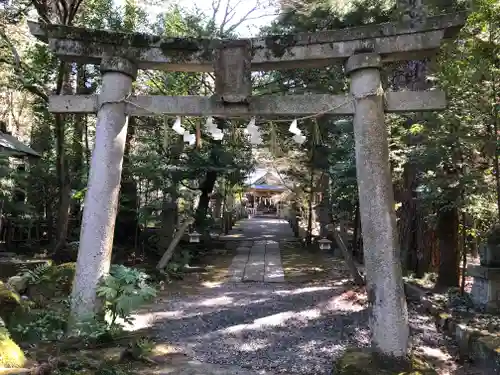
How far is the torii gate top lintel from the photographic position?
5051 mm

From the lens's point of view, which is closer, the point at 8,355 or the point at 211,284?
the point at 8,355

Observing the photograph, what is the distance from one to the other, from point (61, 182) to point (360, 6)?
905 cm

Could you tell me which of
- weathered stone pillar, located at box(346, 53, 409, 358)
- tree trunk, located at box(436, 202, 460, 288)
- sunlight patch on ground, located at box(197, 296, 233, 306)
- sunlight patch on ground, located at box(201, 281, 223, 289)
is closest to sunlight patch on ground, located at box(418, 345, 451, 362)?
weathered stone pillar, located at box(346, 53, 409, 358)

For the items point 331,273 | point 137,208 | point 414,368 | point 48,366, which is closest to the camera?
point 48,366

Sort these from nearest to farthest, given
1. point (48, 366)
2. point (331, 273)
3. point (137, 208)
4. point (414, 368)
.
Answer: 1. point (48, 366)
2. point (414, 368)
3. point (331, 273)
4. point (137, 208)

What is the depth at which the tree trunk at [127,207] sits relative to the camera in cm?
1245

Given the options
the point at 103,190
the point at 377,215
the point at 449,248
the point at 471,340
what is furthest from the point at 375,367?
the point at 449,248

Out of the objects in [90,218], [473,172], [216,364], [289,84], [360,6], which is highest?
[360,6]

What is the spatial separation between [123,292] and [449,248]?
21.0 feet

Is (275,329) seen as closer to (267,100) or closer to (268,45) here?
(267,100)

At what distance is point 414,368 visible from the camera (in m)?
4.57

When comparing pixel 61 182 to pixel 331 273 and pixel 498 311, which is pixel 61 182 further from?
pixel 498 311

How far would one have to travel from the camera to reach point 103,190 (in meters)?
5.38

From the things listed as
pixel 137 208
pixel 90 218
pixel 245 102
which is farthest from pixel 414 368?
pixel 137 208
